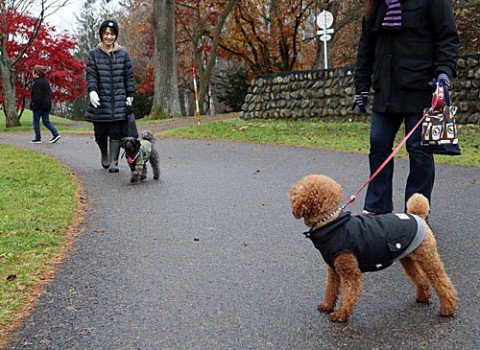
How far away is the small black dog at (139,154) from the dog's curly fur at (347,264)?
4964mm

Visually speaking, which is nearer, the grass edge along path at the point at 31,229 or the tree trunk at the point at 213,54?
the grass edge along path at the point at 31,229

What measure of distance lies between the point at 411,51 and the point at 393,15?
0.34m

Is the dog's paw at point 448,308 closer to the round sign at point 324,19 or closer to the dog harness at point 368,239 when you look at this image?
the dog harness at point 368,239

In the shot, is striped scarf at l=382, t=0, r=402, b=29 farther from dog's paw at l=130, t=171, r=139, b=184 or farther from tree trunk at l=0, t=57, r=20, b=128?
tree trunk at l=0, t=57, r=20, b=128

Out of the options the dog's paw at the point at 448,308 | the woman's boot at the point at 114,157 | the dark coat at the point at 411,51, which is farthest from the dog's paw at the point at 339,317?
the woman's boot at the point at 114,157

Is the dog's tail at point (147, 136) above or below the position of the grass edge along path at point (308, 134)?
above

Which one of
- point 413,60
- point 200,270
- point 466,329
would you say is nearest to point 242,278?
point 200,270

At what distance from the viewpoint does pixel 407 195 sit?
4805mm

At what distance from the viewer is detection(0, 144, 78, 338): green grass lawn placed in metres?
3.66

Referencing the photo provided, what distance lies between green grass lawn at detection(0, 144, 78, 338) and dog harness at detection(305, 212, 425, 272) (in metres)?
1.92

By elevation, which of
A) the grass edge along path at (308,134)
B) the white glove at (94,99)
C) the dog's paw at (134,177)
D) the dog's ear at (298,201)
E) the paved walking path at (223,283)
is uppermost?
the white glove at (94,99)

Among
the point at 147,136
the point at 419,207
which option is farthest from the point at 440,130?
the point at 147,136

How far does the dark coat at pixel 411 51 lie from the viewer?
4.34 m

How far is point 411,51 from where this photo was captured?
14.7 ft
